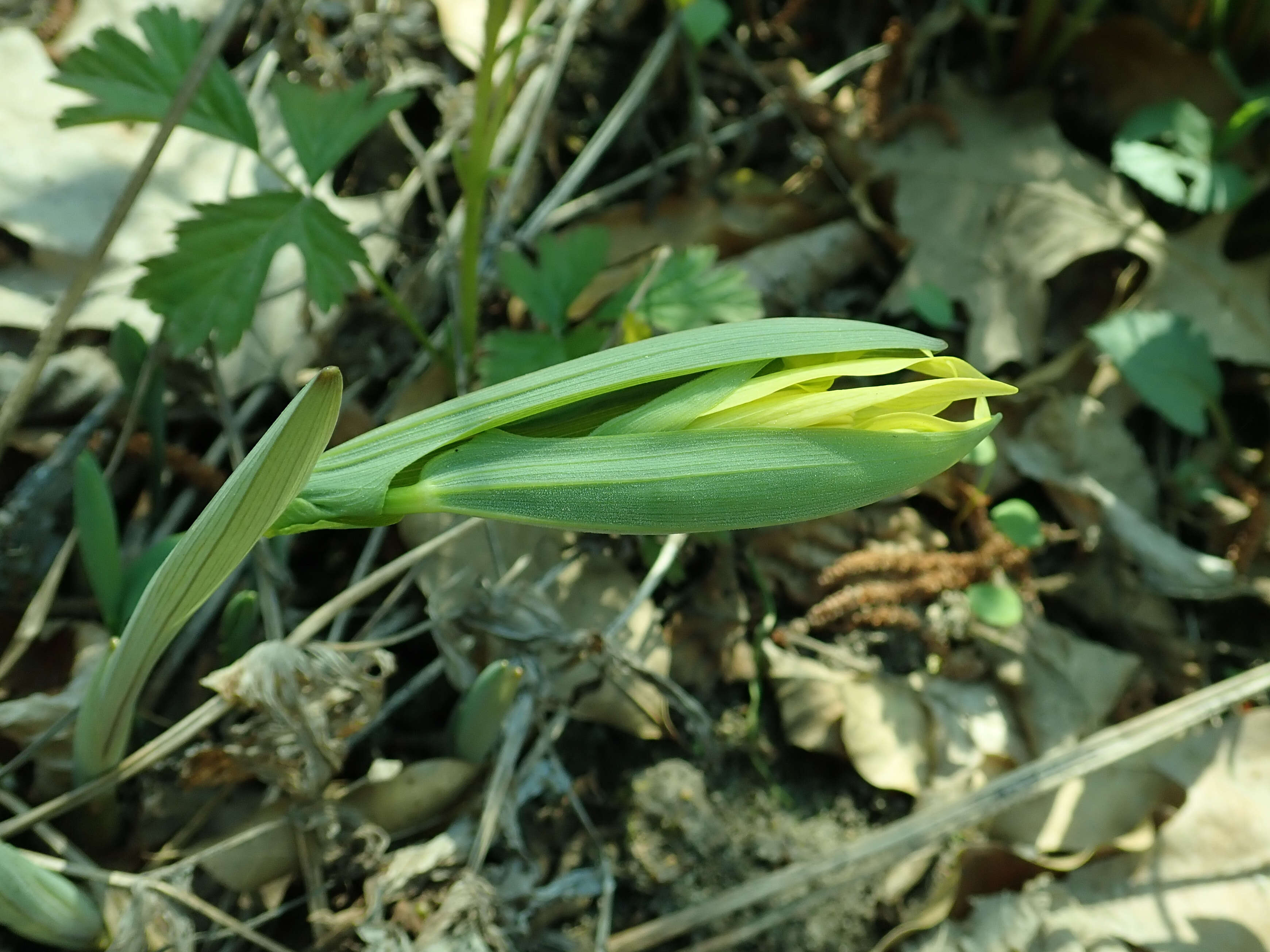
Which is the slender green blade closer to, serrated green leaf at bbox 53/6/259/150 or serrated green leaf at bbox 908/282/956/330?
serrated green leaf at bbox 53/6/259/150

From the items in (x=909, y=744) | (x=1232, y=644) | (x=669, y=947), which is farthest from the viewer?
(x=1232, y=644)

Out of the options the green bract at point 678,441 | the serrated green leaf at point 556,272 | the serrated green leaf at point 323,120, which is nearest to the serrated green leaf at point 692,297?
the serrated green leaf at point 556,272

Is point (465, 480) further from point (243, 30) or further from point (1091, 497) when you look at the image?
point (243, 30)

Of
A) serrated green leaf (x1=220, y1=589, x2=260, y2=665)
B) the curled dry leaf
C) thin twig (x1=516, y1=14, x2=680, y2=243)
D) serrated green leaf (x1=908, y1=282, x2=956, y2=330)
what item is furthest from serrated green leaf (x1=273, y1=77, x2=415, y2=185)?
serrated green leaf (x1=908, y1=282, x2=956, y2=330)

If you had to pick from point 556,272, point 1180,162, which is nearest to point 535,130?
point 556,272

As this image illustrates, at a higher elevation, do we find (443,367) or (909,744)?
(443,367)

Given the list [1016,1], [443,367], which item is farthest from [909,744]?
[1016,1]

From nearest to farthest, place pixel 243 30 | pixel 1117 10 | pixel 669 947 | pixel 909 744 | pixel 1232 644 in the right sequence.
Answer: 1. pixel 669 947
2. pixel 909 744
3. pixel 1232 644
4. pixel 243 30
5. pixel 1117 10

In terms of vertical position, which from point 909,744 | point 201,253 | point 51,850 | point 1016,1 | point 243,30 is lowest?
point 909,744
